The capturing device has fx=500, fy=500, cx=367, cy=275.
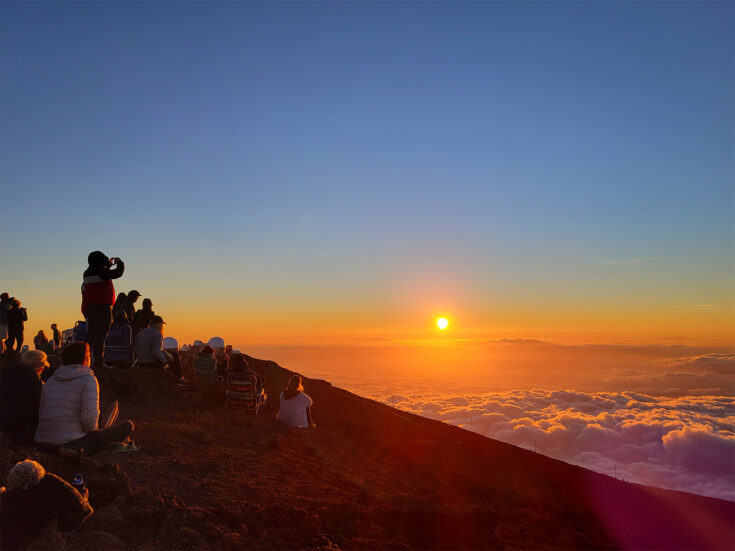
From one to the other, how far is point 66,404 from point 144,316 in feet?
26.9

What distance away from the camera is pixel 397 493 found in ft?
30.0

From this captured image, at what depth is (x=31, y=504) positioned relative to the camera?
4441mm

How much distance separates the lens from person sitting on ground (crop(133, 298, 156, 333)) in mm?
13812

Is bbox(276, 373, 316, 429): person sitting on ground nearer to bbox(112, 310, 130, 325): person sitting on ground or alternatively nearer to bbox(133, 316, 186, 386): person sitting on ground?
bbox(133, 316, 186, 386): person sitting on ground

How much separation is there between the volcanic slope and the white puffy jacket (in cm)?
30

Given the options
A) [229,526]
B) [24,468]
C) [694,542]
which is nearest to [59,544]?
[24,468]

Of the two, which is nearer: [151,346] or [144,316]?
[151,346]

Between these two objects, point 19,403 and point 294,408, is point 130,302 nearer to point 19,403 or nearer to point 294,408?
point 294,408

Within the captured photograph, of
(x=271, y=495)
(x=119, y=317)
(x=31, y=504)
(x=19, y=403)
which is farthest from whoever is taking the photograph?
(x=119, y=317)

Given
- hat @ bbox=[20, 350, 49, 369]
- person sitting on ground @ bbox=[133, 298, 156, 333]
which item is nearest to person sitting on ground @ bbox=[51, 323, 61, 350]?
person sitting on ground @ bbox=[133, 298, 156, 333]

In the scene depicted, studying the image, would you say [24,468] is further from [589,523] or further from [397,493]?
[589,523]

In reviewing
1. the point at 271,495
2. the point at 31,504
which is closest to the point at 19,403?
the point at 31,504

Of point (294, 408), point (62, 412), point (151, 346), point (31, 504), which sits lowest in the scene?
point (294, 408)

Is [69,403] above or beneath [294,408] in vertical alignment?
above
